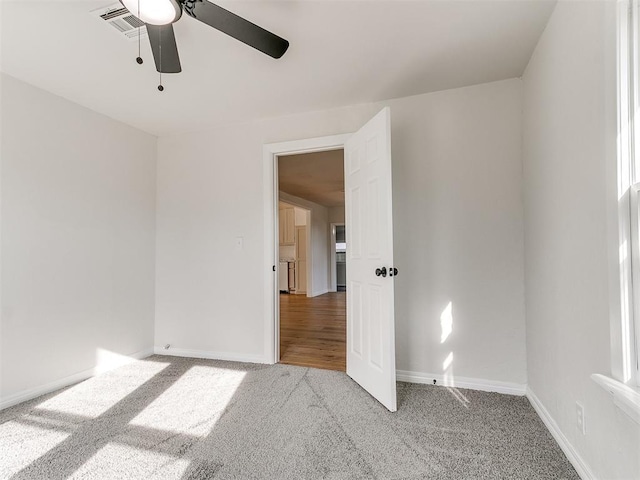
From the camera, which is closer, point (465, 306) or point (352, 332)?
point (465, 306)

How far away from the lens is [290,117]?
2930 millimetres

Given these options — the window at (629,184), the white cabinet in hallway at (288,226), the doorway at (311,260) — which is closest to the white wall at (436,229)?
the doorway at (311,260)

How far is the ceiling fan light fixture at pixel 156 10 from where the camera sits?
3.83 feet

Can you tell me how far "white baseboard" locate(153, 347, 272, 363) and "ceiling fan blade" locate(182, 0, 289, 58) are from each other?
250 cm

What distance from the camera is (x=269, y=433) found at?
1779 millimetres

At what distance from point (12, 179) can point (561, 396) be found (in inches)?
144

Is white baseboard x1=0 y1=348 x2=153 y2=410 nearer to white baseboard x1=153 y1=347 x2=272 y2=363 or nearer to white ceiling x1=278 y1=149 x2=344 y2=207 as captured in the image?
white baseboard x1=153 y1=347 x2=272 y2=363

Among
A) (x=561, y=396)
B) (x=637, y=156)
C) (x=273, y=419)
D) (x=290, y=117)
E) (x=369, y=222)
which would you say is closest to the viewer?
(x=637, y=156)


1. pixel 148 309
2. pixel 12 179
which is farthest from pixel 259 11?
pixel 148 309

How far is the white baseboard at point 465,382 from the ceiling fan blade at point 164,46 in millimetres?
2578

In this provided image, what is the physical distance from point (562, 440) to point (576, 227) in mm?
1086

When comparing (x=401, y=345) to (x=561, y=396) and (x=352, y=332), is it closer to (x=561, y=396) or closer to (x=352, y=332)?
(x=352, y=332)

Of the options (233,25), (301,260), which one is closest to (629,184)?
(233,25)

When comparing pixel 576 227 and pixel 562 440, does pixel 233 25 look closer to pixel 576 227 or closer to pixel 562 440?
pixel 576 227
